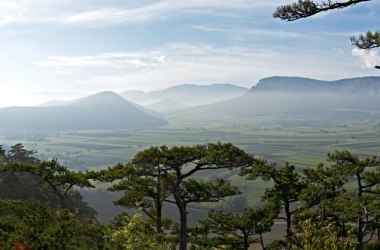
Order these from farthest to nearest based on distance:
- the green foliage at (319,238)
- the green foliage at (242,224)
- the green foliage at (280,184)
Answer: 1. the green foliage at (280,184)
2. the green foliage at (242,224)
3. the green foliage at (319,238)

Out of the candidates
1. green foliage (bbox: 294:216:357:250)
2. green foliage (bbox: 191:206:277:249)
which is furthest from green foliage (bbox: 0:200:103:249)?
green foliage (bbox: 294:216:357:250)

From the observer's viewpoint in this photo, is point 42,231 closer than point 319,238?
No

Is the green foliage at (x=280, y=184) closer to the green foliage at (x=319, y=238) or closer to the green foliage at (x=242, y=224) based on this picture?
the green foliage at (x=242, y=224)

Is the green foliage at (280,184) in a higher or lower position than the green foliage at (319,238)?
lower

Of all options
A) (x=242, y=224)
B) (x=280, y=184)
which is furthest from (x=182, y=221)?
(x=280, y=184)

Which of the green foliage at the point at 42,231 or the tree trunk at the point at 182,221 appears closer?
the green foliage at the point at 42,231

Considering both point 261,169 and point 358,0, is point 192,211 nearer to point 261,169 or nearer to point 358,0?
point 261,169

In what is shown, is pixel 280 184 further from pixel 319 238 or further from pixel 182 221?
pixel 319 238

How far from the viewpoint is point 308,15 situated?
14.8m

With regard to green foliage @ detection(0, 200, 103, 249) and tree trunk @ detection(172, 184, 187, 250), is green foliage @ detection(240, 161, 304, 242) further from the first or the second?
green foliage @ detection(0, 200, 103, 249)

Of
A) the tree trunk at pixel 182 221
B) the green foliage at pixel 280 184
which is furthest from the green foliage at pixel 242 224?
the tree trunk at pixel 182 221

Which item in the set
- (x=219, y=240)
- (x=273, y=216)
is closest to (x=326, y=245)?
(x=273, y=216)

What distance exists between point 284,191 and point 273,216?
1.98 meters

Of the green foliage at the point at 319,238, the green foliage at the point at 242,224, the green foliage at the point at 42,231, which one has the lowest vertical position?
the green foliage at the point at 242,224
